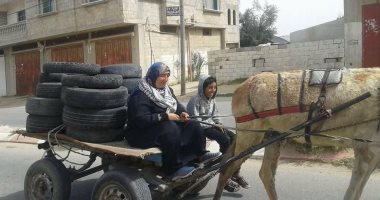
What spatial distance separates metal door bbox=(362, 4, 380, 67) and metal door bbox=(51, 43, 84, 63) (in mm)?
15823

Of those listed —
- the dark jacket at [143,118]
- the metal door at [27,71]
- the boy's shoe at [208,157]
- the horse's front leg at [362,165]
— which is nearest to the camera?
the horse's front leg at [362,165]

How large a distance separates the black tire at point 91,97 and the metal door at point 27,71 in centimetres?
2655

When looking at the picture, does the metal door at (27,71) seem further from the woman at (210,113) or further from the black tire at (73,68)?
the woman at (210,113)

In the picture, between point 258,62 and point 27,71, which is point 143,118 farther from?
point 27,71

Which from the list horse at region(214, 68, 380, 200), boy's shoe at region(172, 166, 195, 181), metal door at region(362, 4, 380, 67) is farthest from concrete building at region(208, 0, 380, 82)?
boy's shoe at region(172, 166, 195, 181)

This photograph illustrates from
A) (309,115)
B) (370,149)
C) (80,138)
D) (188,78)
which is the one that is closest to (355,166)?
(370,149)

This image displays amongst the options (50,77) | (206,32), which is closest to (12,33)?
(206,32)

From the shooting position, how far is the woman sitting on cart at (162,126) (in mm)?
4867

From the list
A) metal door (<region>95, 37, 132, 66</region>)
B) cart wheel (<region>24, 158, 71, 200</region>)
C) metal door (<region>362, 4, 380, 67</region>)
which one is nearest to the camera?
cart wheel (<region>24, 158, 71, 200</region>)

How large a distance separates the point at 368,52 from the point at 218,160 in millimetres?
13621

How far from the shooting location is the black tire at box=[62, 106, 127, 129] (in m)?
4.94

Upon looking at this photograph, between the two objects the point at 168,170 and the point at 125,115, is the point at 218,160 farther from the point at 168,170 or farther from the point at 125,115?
the point at 125,115

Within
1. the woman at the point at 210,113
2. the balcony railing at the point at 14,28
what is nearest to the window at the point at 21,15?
the balcony railing at the point at 14,28

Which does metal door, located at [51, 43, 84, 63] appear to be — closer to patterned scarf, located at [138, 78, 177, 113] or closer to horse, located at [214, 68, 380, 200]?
patterned scarf, located at [138, 78, 177, 113]
